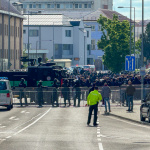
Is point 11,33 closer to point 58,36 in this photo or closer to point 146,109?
point 58,36

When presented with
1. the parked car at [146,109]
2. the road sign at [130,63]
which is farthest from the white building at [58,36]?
the parked car at [146,109]

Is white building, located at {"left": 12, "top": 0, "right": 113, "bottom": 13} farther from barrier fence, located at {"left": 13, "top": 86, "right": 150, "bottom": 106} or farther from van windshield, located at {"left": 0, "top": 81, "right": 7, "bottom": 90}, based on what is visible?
van windshield, located at {"left": 0, "top": 81, "right": 7, "bottom": 90}

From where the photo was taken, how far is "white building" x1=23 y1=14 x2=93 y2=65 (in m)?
119

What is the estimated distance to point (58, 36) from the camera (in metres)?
121

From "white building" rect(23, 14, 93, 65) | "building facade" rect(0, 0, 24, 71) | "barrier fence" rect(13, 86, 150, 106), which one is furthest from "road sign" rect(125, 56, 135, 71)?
"white building" rect(23, 14, 93, 65)

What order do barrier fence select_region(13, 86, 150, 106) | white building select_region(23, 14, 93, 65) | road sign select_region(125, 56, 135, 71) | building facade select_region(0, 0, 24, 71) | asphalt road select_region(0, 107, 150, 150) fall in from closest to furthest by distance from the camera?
asphalt road select_region(0, 107, 150, 150), road sign select_region(125, 56, 135, 71), barrier fence select_region(13, 86, 150, 106), building facade select_region(0, 0, 24, 71), white building select_region(23, 14, 93, 65)

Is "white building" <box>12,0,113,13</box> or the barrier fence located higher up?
"white building" <box>12,0,113,13</box>

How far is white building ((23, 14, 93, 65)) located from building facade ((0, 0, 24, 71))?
2721 cm

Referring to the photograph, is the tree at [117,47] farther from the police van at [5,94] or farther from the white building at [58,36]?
the white building at [58,36]

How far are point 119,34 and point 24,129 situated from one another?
51306 mm

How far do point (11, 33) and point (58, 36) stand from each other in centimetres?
3888

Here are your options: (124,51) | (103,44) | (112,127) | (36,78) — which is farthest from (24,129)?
(103,44)

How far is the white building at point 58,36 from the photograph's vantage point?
11912 centimetres

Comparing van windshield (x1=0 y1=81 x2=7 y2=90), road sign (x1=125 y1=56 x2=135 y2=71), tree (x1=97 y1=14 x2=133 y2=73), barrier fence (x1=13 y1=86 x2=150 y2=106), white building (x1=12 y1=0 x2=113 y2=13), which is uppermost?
white building (x1=12 y1=0 x2=113 y2=13)
